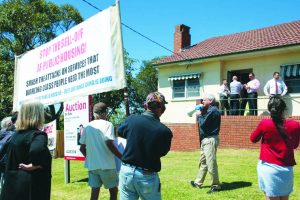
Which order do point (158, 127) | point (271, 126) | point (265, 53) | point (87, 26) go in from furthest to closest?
point (265, 53)
point (87, 26)
point (271, 126)
point (158, 127)

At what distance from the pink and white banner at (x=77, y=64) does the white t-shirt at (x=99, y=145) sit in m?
0.65

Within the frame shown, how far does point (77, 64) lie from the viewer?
748 cm

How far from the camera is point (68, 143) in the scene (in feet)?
31.1

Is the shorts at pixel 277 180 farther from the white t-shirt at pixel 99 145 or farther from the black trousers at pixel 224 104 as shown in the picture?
the black trousers at pixel 224 104

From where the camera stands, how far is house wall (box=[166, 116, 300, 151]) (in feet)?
48.5

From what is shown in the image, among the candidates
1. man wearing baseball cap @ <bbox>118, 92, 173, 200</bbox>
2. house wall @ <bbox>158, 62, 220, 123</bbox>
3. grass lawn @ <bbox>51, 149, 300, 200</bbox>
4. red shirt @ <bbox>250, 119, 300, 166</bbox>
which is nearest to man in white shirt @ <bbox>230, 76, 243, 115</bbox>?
house wall @ <bbox>158, 62, 220, 123</bbox>

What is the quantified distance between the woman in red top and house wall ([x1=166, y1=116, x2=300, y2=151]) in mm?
9719

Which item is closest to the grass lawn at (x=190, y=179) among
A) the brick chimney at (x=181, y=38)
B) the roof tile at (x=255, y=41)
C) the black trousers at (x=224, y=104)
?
the black trousers at (x=224, y=104)

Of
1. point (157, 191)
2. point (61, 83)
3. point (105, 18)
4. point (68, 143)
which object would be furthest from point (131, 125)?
point (68, 143)

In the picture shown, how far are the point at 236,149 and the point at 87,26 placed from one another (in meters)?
9.19

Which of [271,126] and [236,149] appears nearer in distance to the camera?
[271,126]

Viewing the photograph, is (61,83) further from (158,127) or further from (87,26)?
(158,127)

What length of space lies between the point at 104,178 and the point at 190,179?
3.59m

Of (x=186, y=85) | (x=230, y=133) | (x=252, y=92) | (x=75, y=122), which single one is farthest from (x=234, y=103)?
(x=75, y=122)
